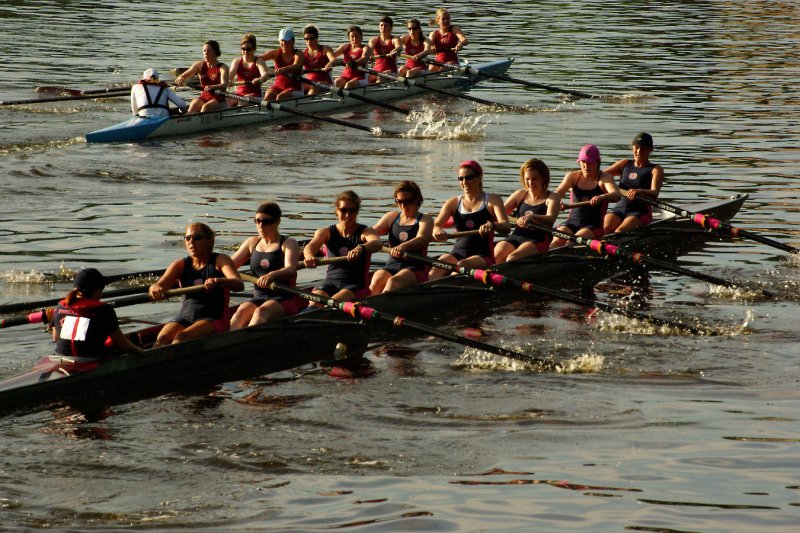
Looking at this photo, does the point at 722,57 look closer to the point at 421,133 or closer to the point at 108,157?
the point at 421,133

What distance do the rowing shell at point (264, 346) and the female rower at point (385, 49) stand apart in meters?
16.1

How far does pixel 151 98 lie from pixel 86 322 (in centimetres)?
1493

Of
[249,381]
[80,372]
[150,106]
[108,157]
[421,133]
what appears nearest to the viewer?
[80,372]

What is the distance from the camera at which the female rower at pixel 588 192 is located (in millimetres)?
18156

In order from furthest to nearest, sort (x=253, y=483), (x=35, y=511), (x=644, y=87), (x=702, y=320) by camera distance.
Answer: (x=644, y=87), (x=702, y=320), (x=253, y=483), (x=35, y=511)

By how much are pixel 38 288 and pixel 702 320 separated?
27.9 feet

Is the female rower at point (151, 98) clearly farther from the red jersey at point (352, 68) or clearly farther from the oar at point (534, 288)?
the oar at point (534, 288)

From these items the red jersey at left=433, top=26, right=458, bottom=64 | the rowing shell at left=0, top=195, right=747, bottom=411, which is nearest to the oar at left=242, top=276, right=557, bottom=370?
the rowing shell at left=0, top=195, right=747, bottom=411

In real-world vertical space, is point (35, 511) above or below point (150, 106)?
below

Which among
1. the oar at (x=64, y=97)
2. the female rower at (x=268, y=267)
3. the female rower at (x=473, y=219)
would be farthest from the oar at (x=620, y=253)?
the oar at (x=64, y=97)

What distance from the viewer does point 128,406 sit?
1204 centimetres

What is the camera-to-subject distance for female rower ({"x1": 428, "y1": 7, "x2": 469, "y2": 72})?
3434 centimetres

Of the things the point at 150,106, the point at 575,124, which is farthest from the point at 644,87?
the point at 150,106

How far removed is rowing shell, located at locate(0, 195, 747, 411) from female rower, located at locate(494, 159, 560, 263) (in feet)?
0.81
